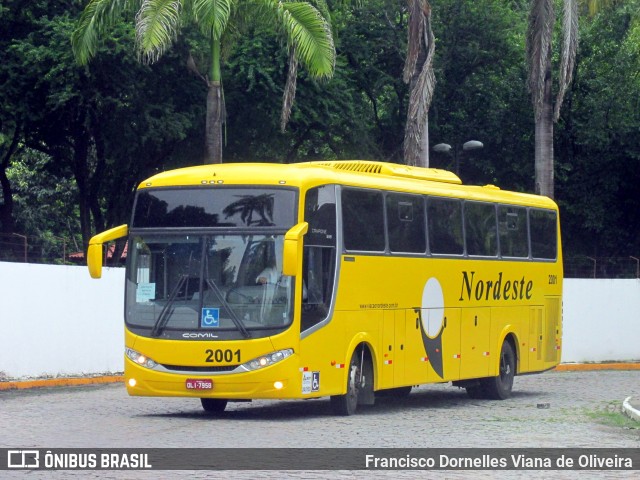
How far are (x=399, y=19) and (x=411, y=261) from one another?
29742 millimetres

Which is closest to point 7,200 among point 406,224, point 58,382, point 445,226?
point 58,382

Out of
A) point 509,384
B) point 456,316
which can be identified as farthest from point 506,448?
point 509,384

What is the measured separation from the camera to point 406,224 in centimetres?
2003

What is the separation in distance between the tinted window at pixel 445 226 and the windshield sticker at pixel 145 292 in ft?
17.2

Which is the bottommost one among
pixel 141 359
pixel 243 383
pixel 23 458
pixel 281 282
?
pixel 23 458

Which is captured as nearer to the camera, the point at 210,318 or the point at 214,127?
the point at 210,318

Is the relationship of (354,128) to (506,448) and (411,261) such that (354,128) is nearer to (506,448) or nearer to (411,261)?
(411,261)

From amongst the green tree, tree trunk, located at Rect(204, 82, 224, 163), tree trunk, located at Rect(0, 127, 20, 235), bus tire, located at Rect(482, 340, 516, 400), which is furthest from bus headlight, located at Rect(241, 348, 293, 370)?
the green tree

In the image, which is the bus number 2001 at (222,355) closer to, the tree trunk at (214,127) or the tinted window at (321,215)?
the tinted window at (321,215)

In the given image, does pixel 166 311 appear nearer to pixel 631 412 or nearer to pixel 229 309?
pixel 229 309

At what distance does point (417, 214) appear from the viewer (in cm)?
2039

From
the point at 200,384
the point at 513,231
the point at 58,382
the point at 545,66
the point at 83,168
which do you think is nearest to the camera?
the point at 200,384

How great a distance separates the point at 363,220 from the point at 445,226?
2.93 meters

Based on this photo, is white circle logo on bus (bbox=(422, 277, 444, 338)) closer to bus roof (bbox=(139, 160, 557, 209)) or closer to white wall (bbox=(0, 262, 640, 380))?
bus roof (bbox=(139, 160, 557, 209))
